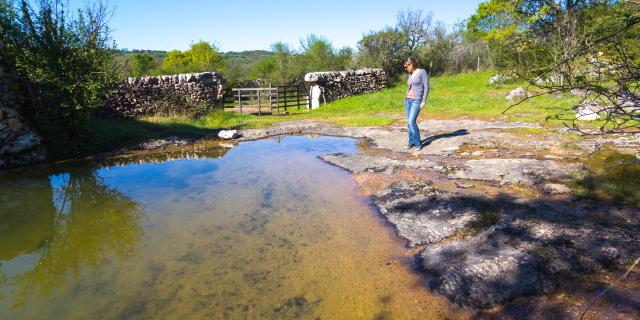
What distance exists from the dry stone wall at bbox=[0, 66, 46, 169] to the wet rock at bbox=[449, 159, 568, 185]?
28.2 feet

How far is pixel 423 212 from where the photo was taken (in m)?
4.28

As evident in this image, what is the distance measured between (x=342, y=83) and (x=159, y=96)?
383 inches

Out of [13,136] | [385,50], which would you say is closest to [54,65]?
[13,136]

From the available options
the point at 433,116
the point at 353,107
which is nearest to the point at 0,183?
the point at 433,116

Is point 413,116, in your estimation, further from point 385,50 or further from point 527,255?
point 385,50

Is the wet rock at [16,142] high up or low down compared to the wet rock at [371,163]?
up

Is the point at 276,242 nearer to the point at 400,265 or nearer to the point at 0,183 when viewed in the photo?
the point at 400,265

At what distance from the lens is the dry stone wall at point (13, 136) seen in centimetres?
729

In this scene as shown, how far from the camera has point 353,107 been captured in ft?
52.6

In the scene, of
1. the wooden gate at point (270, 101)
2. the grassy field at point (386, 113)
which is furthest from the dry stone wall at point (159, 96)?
the wooden gate at point (270, 101)

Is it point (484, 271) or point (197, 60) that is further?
point (197, 60)

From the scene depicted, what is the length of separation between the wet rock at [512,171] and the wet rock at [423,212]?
0.98 metres

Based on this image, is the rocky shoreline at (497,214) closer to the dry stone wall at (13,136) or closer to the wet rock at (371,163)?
the wet rock at (371,163)

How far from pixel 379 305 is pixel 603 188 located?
3.49 m
